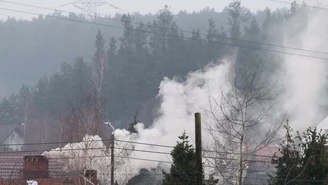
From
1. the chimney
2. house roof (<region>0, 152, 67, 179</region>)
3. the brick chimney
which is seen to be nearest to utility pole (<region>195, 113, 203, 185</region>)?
the chimney

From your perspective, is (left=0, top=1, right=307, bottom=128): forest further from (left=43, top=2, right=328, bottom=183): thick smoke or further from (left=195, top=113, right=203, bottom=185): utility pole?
(left=195, top=113, right=203, bottom=185): utility pole

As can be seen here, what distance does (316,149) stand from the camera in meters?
30.0

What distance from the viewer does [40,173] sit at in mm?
41469

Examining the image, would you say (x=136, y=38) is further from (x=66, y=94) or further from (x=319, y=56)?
(x=319, y=56)

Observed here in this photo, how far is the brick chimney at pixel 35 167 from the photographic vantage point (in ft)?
135

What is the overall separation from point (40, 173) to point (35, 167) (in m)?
0.43

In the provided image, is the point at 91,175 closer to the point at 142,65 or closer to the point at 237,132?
the point at 237,132

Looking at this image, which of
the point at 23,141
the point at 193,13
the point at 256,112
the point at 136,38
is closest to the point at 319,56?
the point at 256,112

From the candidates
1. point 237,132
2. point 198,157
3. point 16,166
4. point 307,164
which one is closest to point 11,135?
point 16,166

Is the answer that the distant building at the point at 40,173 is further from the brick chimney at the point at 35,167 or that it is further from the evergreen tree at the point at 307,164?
the evergreen tree at the point at 307,164

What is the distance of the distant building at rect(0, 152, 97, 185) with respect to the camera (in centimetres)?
3944

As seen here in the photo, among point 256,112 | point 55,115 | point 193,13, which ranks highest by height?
point 193,13

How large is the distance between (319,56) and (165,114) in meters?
25.8

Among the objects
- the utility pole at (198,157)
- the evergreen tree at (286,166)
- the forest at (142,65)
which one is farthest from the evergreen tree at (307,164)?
the forest at (142,65)
